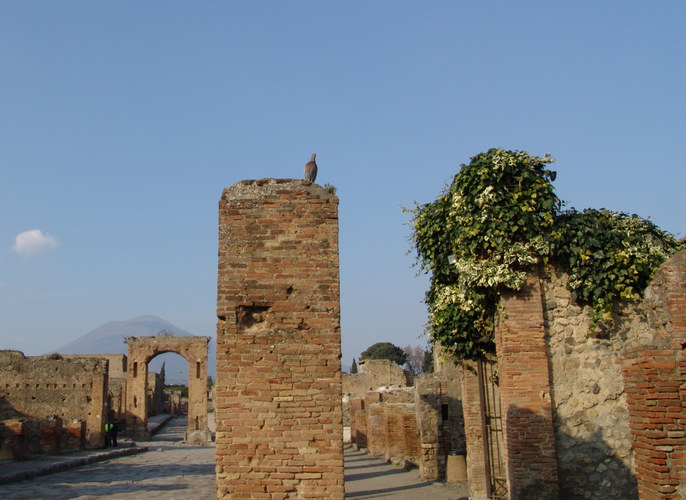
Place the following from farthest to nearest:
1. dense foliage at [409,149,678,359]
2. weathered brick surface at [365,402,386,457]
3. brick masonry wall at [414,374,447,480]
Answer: weathered brick surface at [365,402,386,457], brick masonry wall at [414,374,447,480], dense foliage at [409,149,678,359]

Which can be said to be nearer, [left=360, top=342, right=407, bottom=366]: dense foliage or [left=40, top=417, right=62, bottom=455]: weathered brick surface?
[left=40, top=417, right=62, bottom=455]: weathered brick surface

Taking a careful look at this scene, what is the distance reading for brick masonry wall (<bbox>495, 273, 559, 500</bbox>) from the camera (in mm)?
8562

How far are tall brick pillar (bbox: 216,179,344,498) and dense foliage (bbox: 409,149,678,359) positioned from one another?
4036 millimetres

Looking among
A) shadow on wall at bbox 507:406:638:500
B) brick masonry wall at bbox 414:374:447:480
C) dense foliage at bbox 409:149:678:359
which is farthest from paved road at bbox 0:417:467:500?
dense foliage at bbox 409:149:678:359

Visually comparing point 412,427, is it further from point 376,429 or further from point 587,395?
point 587,395

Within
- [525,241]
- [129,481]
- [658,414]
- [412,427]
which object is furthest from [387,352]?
[658,414]

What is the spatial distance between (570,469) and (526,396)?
1136 millimetres

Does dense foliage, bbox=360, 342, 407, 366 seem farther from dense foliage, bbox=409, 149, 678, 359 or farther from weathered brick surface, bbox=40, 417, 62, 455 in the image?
dense foliage, bbox=409, 149, 678, 359

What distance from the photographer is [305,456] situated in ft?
18.0

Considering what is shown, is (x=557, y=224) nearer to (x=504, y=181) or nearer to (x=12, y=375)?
(x=504, y=181)

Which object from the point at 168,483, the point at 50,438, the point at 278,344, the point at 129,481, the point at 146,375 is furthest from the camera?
the point at 146,375

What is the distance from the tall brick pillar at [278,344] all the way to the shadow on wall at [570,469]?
4.11 metres

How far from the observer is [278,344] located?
5758 mm

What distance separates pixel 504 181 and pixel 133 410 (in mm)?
29315
